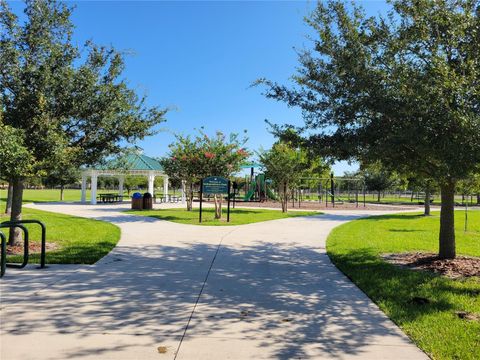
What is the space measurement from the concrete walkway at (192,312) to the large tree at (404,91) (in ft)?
7.29

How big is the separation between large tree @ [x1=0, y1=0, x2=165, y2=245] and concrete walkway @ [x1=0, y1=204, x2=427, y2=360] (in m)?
2.41

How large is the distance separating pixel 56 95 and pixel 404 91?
637cm

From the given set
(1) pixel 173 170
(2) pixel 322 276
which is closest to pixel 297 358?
(2) pixel 322 276

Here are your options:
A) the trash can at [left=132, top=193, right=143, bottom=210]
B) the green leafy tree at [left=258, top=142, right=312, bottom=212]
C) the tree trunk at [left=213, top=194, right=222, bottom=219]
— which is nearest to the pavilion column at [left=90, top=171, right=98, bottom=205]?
the trash can at [left=132, top=193, right=143, bottom=210]

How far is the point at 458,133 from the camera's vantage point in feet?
17.9

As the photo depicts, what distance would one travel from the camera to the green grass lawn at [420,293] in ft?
13.3

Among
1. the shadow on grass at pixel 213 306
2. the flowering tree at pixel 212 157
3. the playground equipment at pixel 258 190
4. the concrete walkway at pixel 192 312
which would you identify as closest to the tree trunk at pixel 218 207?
the flowering tree at pixel 212 157

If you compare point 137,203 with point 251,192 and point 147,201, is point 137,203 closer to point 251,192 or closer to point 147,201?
point 147,201

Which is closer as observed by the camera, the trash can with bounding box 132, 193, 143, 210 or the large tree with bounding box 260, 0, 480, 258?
the large tree with bounding box 260, 0, 480, 258

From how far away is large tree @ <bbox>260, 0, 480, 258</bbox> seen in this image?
18.4 ft

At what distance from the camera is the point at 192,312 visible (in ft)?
15.9

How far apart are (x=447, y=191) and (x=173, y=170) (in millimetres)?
15555

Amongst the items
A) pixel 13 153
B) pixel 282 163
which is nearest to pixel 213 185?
pixel 282 163

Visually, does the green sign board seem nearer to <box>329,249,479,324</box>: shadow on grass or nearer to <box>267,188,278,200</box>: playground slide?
<box>329,249,479,324</box>: shadow on grass
